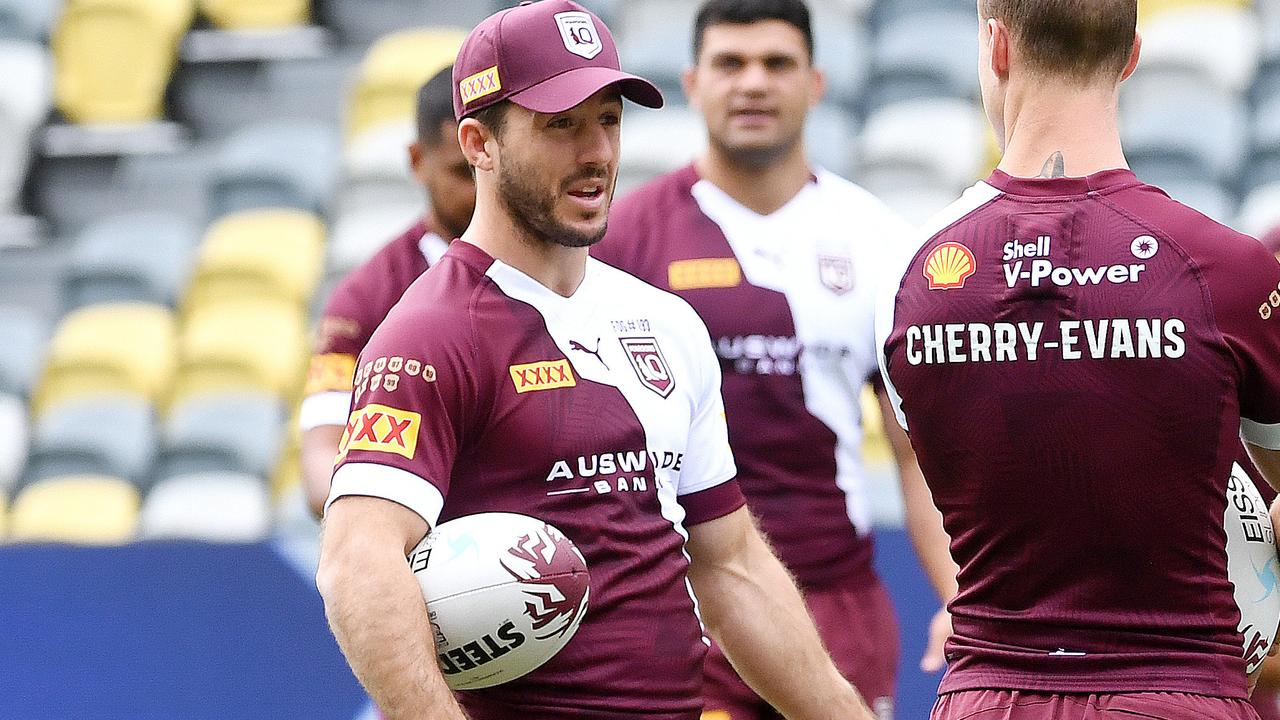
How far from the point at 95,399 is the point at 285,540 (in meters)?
2.55

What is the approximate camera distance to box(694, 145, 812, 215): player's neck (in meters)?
5.21

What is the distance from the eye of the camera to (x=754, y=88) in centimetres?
516

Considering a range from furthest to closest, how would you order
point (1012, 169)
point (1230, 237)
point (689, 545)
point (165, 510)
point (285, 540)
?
1. point (165, 510)
2. point (285, 540)
3. point (689, 545)
4. point (1012, 169)
5. point (1230, 237)

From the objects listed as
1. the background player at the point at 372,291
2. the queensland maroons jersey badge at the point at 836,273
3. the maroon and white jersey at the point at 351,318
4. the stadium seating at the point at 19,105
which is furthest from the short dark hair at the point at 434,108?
the stadium seating at the point at 19,105

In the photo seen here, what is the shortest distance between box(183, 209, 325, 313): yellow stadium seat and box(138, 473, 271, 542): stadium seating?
1310mm

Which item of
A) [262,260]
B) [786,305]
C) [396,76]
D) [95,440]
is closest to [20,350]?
[95,440]

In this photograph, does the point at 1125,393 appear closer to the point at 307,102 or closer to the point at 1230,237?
the point at 1230,237

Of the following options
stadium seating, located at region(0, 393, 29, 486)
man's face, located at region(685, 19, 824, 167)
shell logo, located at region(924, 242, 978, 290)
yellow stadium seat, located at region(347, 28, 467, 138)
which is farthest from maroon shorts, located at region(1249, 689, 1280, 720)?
yellow stadium seat, located at region(347, 28, 467, 138)

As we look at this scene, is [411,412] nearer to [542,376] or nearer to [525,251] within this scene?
[542,376]

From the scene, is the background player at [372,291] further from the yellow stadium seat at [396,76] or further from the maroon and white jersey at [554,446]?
the yellow stadium seat at [396,76]

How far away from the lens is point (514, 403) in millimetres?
3254

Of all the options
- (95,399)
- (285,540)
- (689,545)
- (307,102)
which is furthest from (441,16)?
(689,545)

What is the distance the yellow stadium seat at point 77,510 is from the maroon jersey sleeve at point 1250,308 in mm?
5930

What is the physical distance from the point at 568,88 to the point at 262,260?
5.94 meters
